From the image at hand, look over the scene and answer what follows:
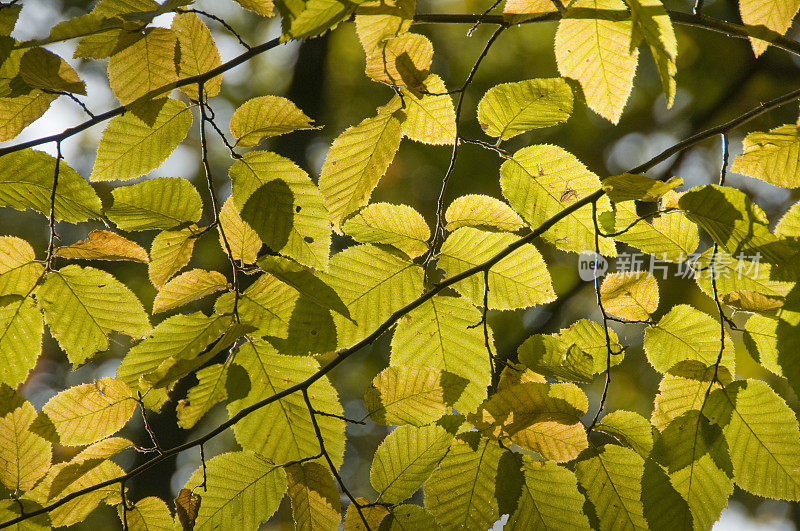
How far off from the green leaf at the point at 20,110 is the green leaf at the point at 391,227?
45 centimetres

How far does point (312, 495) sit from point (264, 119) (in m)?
0.53

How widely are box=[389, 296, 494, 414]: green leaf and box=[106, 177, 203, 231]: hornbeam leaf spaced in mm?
349

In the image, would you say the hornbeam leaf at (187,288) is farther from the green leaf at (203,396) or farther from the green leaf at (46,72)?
the green leaf at (46,72)

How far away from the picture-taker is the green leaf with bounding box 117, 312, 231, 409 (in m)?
0.74

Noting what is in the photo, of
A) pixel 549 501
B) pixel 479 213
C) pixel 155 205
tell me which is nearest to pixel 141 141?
pixel 155 205

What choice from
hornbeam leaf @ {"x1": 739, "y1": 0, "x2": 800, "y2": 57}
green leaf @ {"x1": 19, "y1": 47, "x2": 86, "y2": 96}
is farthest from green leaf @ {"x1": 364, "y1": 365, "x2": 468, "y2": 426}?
hornbeam leaf @ {"x1": 739, "y1": 0, "x2": 800, "y2": 57}

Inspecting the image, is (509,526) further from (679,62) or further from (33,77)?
(679,62)

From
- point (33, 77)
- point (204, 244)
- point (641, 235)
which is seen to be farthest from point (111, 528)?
point (641, 235)

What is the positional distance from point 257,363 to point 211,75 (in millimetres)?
386

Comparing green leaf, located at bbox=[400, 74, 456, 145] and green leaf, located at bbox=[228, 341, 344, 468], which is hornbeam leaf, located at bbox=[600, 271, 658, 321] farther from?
green leaf, located at bbox=[228, 341, 344, 468]

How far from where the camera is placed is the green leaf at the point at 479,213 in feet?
2.83

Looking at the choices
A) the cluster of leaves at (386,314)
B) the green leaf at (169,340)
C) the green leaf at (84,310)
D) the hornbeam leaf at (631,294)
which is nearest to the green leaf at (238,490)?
the cluster of leaves at (386,314)

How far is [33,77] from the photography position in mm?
745

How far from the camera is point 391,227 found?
2.86 feet
